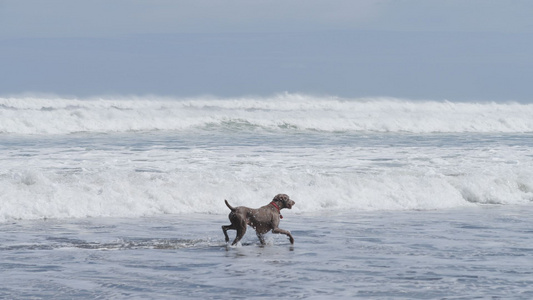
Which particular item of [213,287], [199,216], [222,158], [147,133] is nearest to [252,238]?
[199,216]

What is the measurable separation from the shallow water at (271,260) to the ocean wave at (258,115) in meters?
25.7

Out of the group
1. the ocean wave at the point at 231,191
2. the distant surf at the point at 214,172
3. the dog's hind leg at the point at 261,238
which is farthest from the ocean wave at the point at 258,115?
the dog's hind leg at the point at 261,238

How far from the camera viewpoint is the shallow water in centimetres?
788

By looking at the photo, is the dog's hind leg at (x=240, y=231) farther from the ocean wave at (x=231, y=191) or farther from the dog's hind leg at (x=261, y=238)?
the ocean wave at (x=231, y=191)

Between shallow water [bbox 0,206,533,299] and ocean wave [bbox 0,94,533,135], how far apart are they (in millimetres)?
25687

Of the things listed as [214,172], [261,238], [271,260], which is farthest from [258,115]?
[271,260]

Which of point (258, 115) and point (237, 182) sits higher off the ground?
point (258, 115)

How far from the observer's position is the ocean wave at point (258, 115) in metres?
39.3

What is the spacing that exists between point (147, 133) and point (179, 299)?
1186 inches

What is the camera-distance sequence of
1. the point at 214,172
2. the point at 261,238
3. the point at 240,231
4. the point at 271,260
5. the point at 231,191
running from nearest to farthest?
the point at 271,260 → the point at 240,231 → the point at 261,238 → the point at 231,191 → the point at 214,172

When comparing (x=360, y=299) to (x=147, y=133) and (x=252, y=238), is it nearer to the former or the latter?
(x=252, y=238)

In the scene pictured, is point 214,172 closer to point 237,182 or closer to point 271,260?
point 237,182

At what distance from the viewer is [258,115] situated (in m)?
46.8

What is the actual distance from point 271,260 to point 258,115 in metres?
37.2
